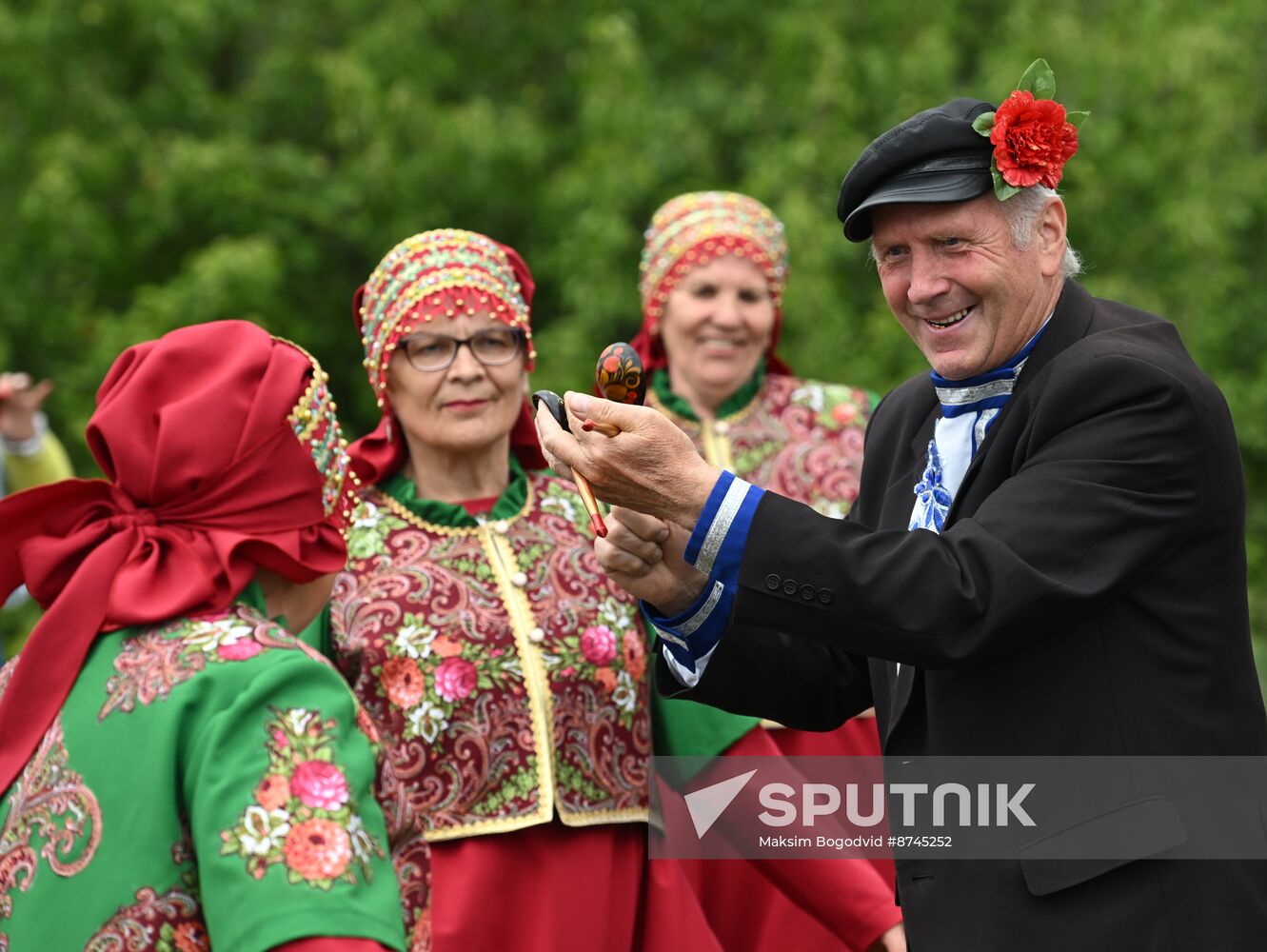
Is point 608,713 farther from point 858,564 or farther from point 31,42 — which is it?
point 31,42

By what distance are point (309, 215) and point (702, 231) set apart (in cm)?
626

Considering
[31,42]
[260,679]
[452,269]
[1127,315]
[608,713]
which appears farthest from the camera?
[31,42]

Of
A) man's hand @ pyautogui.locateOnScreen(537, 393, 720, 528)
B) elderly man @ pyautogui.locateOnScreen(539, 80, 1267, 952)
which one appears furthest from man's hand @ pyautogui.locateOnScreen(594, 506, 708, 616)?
man's hand @ pyautogui.locateOnScreen(537, 393, 720, 528)

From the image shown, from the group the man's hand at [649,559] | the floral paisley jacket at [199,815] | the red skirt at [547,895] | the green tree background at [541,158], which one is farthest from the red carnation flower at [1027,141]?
the green tree background at [541,158]

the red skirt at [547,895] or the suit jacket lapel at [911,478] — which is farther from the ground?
the suit jacket lapel at [911,478]

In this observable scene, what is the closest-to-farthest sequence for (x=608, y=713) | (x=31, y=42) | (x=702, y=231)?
(x=608, y=713), (x=702, y=231), (x=31, y=42)

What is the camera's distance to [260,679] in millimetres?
2648

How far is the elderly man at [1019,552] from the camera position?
9.04 feet

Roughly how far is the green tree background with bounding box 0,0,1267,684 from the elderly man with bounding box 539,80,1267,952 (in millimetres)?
7067

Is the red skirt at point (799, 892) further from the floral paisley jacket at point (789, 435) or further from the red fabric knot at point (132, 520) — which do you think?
the red fabric knot at point (132, 520)

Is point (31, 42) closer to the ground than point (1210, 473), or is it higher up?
higher up

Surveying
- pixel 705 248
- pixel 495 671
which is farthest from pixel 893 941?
pixel 705 248

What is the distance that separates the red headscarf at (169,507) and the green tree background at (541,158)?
7.25m

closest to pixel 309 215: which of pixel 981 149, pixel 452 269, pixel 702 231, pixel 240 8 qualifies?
pixel 240 8
